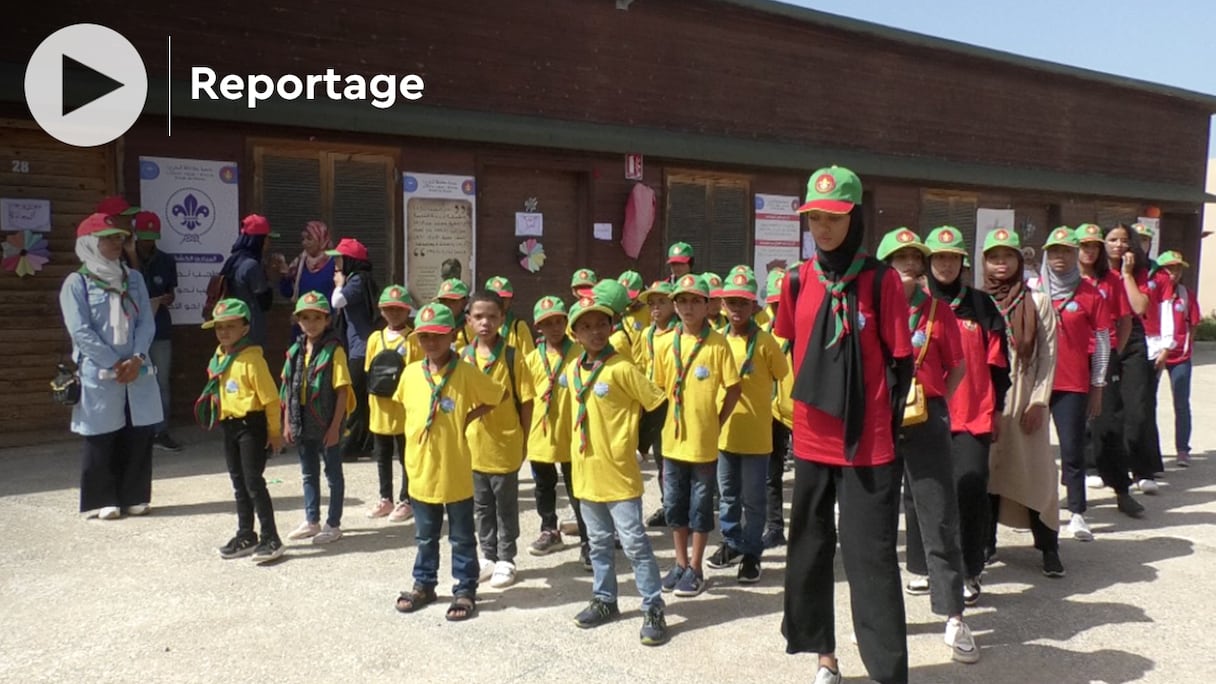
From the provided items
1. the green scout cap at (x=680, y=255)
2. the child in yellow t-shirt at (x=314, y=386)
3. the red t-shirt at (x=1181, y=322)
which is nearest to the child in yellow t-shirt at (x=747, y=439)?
the child in yellow t-shirt at (x=314, y=386)

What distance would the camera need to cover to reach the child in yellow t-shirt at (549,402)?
5.48 meters

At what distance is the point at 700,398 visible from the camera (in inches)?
205

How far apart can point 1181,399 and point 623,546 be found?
20.3 feet

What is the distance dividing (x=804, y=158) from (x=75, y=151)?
9.41m

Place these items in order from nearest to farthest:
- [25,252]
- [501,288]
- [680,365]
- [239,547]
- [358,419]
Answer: [680,365] < [239,547] < [501,288] < [358,419] < [25,252]

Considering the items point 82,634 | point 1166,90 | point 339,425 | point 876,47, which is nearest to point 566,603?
point 339,425

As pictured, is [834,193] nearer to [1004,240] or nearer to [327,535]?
[1004,240]

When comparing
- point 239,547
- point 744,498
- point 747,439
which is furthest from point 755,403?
point 239,547

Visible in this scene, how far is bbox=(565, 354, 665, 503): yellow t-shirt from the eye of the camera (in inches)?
185

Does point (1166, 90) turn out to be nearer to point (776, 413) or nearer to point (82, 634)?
point (776, 413)

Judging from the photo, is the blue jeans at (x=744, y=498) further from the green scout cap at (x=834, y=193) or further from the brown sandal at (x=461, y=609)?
the green scout cap at (x=834, y=193)

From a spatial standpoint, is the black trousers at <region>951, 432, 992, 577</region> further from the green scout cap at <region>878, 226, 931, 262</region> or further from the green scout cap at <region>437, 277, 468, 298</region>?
the green scout cap at <region>437, 277, 468, 298</region>

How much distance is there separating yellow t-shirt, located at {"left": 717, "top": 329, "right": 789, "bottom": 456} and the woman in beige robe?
1216 millimetres

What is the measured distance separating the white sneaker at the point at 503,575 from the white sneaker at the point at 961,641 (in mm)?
2240
